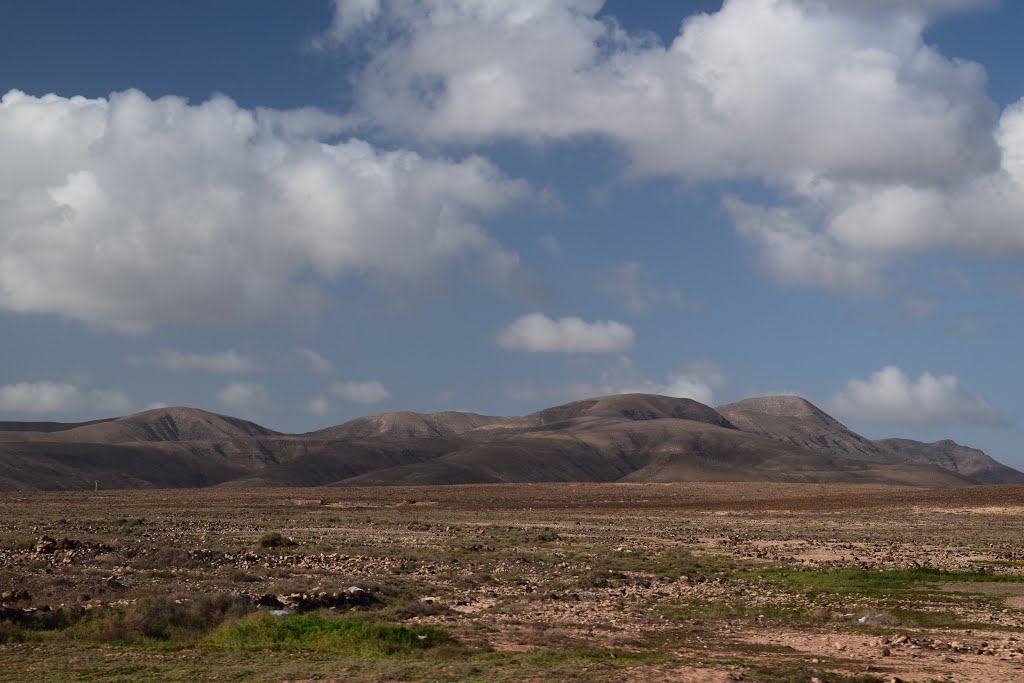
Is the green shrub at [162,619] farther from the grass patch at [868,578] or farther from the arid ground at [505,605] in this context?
the grass patch at [868,578]

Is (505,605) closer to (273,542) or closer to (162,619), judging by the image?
(162,619)

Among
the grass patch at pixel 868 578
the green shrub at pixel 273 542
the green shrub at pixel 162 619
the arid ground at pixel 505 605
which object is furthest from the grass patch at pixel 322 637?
the green shrub at pixel 273 542

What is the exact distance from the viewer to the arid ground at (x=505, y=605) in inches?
599

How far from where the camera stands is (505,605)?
2333cm

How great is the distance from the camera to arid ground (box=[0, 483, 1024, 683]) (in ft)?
49.9

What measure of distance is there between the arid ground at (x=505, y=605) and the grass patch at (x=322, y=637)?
5 centimetres

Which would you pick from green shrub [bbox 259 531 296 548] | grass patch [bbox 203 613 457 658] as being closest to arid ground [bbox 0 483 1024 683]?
grass patch [bbox 203 613 457 658]

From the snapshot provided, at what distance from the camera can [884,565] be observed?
33531 mm

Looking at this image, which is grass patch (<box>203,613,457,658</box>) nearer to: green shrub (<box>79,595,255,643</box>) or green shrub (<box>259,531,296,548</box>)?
green shrub (<box>79,595,255,643</box>)

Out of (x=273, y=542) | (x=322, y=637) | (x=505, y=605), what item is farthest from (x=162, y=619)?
(x=273, y=542)

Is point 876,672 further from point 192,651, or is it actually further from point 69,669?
point 69,669

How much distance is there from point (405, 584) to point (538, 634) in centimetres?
811

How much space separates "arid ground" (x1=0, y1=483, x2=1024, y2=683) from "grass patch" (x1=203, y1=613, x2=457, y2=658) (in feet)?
0.16

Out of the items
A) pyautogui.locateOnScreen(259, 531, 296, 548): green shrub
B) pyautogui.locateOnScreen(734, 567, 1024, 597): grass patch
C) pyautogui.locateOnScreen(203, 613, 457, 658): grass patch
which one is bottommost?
pyautogui.locateOnScreen(734, 567, 1024, 597): grass patch
